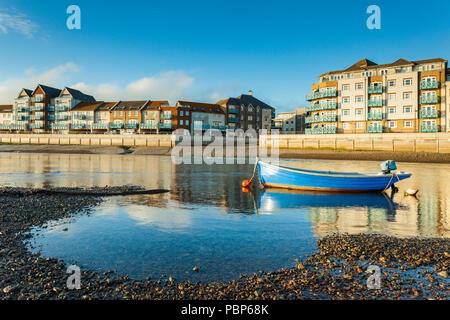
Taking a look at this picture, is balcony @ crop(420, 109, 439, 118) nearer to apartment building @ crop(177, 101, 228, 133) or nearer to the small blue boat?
the small blue boat

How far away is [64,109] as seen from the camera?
116 m

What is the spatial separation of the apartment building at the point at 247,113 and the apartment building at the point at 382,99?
32997mm

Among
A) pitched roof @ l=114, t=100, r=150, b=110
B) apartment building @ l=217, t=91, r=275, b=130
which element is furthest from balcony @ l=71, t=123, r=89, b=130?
apartment building @ l=217, t=91, r=275, b=130

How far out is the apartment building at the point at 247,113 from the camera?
110375mm

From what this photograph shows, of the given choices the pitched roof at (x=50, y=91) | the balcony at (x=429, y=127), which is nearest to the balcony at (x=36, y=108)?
the pitched roof at (x=50, y=91)

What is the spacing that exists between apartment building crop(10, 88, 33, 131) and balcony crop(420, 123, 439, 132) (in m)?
126

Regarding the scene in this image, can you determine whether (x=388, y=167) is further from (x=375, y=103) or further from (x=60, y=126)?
(x=60, y=126)

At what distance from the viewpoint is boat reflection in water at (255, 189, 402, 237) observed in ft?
44.3

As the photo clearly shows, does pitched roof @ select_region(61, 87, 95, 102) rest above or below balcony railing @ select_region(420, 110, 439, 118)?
above

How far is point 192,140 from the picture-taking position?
8700 centimetres

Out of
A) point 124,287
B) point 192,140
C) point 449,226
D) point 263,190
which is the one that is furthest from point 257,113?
point 124,287
